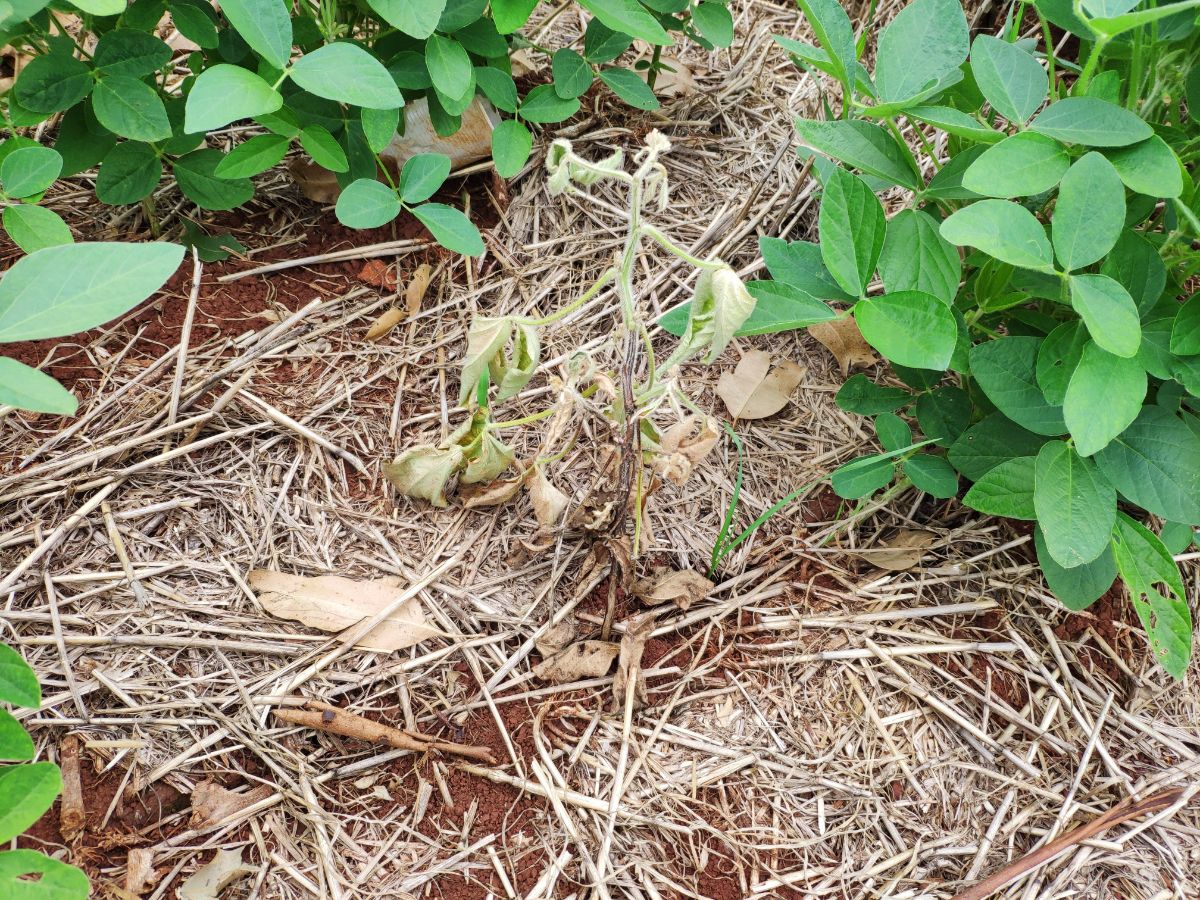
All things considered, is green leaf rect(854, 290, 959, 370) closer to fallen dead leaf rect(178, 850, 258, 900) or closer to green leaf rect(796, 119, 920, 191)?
green leaf rect(796, 119, 920, 191)

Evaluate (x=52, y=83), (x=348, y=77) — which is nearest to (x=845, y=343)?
(x=348, y=77)

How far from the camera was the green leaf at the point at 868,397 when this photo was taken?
4.41ft

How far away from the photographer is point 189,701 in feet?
3.78

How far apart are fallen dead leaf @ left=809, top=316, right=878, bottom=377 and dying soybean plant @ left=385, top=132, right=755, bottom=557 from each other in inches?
11.3

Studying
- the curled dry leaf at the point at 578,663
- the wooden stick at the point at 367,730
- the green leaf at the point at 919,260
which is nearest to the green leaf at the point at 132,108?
the wooden stick at the point at 367,730

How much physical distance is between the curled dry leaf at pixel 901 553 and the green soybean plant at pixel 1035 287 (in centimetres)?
13

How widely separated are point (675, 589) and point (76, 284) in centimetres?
85

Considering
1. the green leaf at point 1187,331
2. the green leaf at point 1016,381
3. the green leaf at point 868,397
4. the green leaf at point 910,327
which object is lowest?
the green leaf at point 868,397

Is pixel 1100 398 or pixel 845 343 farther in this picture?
pixel 845 343

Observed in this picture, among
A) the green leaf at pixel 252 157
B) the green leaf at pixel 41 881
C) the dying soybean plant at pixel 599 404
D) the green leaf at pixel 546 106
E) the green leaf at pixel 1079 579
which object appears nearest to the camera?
the green leaf at pixel 41 881

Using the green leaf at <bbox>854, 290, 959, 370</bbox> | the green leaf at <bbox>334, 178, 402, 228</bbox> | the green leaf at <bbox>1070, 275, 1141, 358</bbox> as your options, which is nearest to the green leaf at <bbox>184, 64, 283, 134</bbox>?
the green leaf at <bbox>334, 178, 402, 228</bbox>

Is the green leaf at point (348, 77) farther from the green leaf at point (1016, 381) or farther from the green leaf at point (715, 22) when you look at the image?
the green leaf at point (1016, 381)

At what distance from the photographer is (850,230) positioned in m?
1.16

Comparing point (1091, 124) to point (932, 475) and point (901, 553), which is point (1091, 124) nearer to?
point (932, 475)
